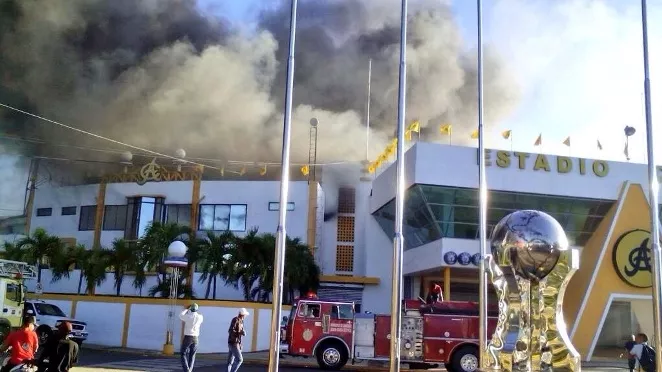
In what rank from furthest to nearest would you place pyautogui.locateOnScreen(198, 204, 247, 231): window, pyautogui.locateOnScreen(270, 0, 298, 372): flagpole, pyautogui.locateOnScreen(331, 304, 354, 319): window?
pyautogui.locateOnScreen(198, 204, 247, 231): window < pyautogui.locateOnScreen(331, 304, 354, 319): window < pyautogui.locateOnScreen(270, 0, 298, 372): flagpole

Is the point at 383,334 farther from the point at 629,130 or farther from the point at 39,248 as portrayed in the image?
the point at 629,130

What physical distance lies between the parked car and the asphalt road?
119 centimetres

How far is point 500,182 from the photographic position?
984 inches

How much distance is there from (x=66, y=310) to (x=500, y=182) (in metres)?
16.8

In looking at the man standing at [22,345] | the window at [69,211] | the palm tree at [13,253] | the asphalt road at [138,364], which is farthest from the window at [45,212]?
the man standing at [22,345]

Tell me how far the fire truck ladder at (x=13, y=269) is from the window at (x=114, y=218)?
15.0 m

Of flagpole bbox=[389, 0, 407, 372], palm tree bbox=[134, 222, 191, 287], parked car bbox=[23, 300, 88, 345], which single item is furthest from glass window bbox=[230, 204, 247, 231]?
flagpole bbox=[389, 0, 407, 372]

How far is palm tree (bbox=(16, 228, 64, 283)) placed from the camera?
27.4 m

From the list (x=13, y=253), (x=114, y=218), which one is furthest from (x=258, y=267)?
(x=114, y=218)

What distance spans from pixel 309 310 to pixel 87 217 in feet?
78.3

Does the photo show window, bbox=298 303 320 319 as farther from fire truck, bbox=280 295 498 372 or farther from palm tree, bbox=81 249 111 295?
palm tree, bbox=81 249 111 295

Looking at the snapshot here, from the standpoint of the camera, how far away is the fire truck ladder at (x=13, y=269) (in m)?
18.8

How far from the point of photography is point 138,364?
15945 millimetres

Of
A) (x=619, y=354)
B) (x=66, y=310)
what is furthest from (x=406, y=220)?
(x=66, y=310)
